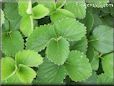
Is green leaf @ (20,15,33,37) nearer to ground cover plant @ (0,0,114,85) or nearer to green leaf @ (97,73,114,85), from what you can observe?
ground cover plant @ (0,0,114,85)

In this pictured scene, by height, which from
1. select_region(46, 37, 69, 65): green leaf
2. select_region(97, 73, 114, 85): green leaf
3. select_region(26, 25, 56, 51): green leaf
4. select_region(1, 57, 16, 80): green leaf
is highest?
select_region(26, 25, 56, 51): green leaf

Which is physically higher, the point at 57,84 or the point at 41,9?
the point at 41,9

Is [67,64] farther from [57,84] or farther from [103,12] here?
[103,12]

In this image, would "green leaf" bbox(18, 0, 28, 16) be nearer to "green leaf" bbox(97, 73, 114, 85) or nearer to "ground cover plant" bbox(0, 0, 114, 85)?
"ground cover plant" bbox(0, 0, 114, 85)

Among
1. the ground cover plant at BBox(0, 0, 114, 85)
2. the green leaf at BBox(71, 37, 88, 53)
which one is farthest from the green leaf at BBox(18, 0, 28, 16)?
the green leaf at BBox(71, 37, 88, 53)

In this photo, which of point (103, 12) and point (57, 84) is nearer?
point (57, 84)

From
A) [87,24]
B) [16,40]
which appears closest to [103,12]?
[87,24]

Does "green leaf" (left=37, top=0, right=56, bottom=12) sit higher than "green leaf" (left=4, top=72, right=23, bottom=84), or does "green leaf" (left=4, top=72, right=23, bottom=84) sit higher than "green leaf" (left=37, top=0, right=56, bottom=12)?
"green leaf" (left=37, top=0, right=56, bottom=12)
